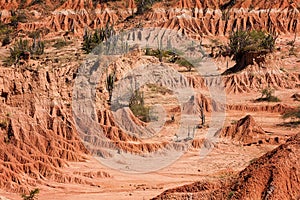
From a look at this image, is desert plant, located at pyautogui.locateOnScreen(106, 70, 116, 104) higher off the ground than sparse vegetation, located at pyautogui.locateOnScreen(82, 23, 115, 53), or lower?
lower

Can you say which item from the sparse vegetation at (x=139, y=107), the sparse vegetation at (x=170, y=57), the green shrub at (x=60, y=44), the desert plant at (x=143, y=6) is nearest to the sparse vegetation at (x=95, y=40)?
the sparse vegetation at (x=170, y=57)

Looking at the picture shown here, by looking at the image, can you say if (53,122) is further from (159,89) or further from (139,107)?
(159,89)

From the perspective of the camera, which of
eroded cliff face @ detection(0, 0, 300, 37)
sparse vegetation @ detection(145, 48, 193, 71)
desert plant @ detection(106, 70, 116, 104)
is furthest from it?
eroded cliff face @ detection(0, 0, 300, 37)

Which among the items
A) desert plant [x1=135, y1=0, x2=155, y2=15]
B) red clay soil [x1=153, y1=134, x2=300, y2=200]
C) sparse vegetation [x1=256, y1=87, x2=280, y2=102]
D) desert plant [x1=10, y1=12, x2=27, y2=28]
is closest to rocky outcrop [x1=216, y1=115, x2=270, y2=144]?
sparse vegetation [x1=256, y1=87, x2=280, y2=102]

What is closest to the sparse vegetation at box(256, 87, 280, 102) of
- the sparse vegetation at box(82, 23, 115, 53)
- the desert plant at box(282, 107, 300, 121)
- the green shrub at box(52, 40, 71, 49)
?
the desert plant at box(282, 107, 300, 121)

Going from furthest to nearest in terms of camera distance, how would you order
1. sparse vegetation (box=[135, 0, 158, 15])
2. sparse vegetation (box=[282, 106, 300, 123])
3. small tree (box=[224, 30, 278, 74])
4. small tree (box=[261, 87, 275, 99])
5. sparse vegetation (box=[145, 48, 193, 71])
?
sparse vegetation (box=[135, 0, 158, 15]) → sparse vegetation (box=[145, 48, 193, 71]) → small tree (box=[224, 30, 278, 74]) → small tree (box=[261, 87, 275, 99]) → sparse vegetation (box=[282, 106, 300, 123])

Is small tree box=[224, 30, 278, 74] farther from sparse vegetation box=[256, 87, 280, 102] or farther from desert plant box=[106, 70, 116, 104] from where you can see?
desert plant box=[106, 70, 116, 104]

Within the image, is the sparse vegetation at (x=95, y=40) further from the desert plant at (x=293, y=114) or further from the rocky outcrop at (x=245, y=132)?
the rocky outcrop at (x=245, y=132)

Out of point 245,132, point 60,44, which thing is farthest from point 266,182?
point 60,44

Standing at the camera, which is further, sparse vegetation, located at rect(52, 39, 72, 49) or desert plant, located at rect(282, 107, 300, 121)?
sparse vegetation, located at rect(52, 39, 72, 49)

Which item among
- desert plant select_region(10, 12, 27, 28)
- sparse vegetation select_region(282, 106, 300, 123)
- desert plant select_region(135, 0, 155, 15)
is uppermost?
desert plant select_region(135, 0, 155, 15)

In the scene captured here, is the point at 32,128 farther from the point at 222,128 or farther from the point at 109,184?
the point at 222,128
